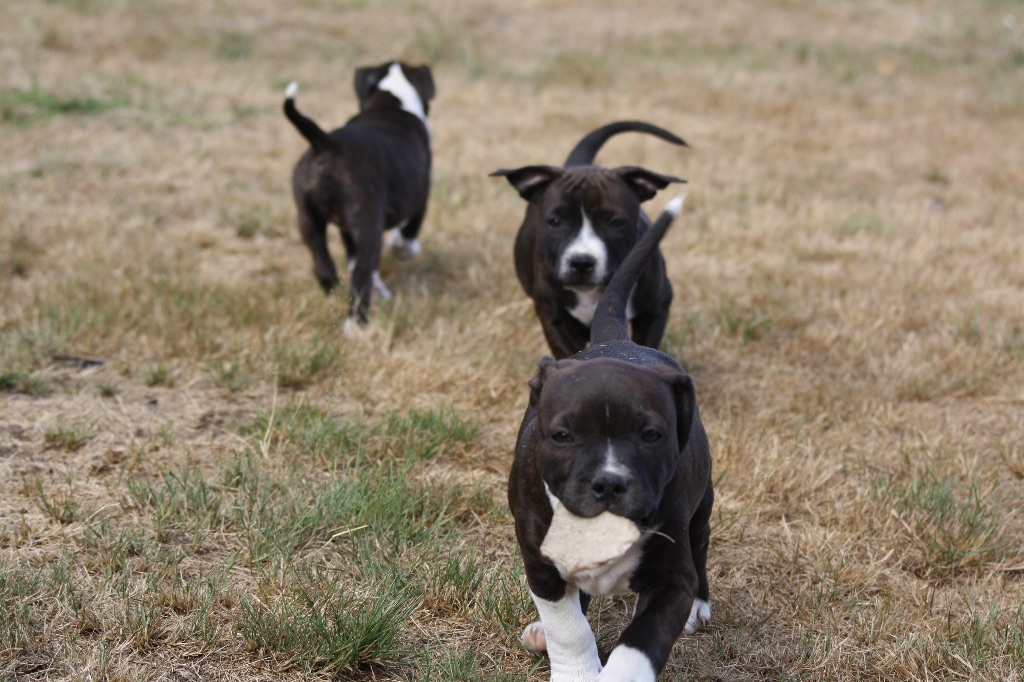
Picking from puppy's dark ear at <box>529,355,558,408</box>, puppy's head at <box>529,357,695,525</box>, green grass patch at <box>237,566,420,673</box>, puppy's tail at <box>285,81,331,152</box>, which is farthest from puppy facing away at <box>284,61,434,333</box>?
puppy's head at <box>529,357,695,525</box>

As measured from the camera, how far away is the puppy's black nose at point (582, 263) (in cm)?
493

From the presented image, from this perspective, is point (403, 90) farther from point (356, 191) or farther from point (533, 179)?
point (533, 179)

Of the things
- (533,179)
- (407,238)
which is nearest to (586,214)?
(533,179)

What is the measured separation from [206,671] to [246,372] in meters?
2.45

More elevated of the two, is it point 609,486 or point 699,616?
point 609,486

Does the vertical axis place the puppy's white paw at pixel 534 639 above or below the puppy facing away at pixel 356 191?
below

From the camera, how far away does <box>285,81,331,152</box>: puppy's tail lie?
20.9 feet

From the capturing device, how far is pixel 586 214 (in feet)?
16.7

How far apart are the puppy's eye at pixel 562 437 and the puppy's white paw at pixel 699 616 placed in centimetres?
121

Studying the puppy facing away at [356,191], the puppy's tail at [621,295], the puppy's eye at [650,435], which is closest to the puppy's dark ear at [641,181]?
the puppy's tail at [621,295]

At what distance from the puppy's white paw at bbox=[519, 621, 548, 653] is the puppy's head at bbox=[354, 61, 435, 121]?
4848mm

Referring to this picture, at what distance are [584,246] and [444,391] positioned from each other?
46.6 inches

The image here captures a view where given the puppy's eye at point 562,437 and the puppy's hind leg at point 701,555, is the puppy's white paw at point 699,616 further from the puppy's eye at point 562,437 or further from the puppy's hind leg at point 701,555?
the puppy's eye at point 562,437

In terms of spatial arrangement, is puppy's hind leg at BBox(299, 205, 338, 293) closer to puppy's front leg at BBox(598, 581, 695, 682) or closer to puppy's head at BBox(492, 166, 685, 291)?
puppy's head at BBox(492, 166, 685, 291)
